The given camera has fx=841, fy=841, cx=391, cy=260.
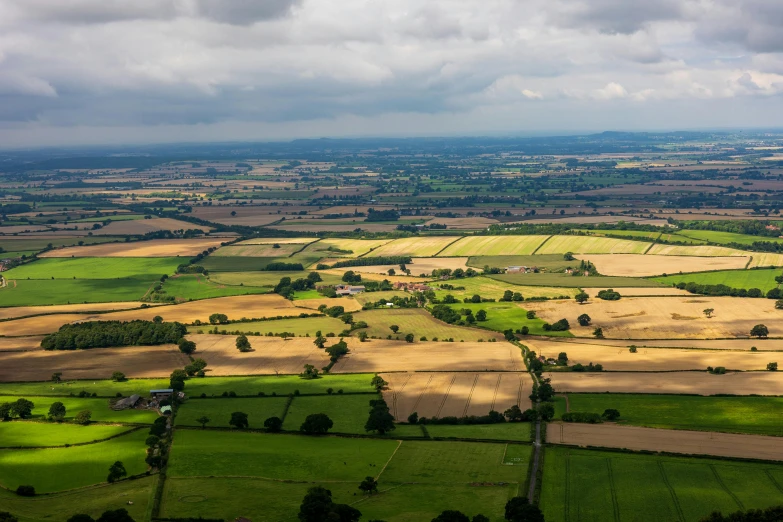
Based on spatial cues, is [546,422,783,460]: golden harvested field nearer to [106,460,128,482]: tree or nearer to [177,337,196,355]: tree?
[106,460,128,482]: tree

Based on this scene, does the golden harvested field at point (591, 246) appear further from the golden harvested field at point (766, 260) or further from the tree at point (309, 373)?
the tree at point (309, 373)

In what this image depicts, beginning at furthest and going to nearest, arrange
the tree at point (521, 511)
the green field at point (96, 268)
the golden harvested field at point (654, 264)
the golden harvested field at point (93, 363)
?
the green field at point (96, 268) → the golden harvested field at point (654, 264) → the golden harvested field at point (93, 363) → the tree at point (521, 511)

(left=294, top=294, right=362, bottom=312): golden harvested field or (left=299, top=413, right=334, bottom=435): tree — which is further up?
(left=299, top=413, right=334, bottom=435): tree

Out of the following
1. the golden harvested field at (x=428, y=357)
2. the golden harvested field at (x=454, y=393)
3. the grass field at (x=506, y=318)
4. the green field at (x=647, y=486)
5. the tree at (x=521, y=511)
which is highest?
the tree at (x=521, y=511)

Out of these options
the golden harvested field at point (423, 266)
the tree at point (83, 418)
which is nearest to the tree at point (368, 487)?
the tree at point (83, 418)

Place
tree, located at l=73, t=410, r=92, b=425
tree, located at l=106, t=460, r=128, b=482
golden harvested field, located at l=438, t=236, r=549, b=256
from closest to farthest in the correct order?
tree, located at l=106, t=460, r=128, b=482 < tree, located at l=73, t=410, r=92, b=425 < golden harvested field, located at l=438, t=236, r=549, b=256

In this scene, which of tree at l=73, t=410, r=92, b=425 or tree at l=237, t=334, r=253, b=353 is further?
tree at l=237, t=334, r=253, b=353

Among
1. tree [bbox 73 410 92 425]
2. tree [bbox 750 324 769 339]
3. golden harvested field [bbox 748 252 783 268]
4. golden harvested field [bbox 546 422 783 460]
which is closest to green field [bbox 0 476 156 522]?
tree [bbox 73 410 92 425]
